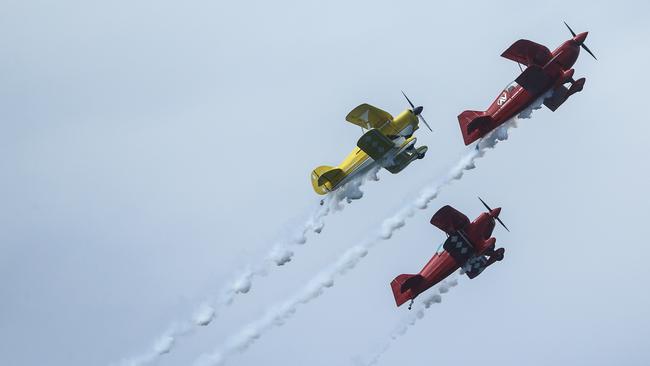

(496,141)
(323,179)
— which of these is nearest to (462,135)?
(496,141)

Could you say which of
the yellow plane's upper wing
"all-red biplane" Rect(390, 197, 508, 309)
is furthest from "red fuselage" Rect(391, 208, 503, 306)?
the yellow plane's upper wing

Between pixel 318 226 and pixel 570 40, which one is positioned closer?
pixel 570 40

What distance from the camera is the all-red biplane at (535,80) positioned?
81188 millimetres

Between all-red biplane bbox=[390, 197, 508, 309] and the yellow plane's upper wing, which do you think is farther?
all-red biplane bbox=[390, 197, 508, 309]

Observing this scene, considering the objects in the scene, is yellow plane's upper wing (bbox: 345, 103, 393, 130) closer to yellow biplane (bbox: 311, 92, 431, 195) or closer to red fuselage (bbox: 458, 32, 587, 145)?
yellow biplane (bbox: 311, 92, 431, 195)

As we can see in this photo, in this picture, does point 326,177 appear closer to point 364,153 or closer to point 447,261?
point 364,153

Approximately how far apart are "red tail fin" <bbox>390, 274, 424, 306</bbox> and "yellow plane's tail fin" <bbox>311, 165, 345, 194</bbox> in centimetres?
590

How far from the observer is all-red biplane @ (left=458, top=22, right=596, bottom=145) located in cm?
8119

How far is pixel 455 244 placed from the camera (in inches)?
3403

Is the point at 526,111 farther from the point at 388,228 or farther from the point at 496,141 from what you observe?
the point at 388,228

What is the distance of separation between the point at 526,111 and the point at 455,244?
796cm

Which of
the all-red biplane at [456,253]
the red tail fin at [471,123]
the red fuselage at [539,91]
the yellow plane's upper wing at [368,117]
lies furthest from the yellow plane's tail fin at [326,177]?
the red fuselage at [539,91]

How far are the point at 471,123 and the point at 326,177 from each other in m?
8.01

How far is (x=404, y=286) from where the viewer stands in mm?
87562
